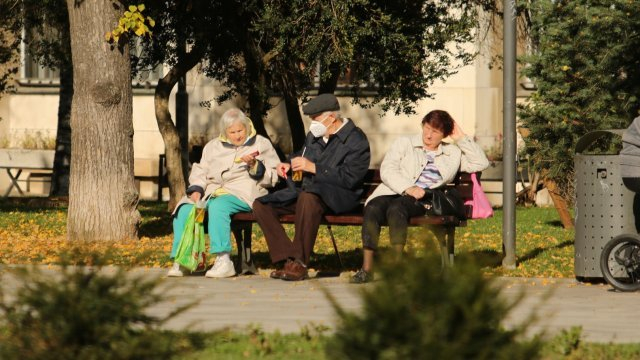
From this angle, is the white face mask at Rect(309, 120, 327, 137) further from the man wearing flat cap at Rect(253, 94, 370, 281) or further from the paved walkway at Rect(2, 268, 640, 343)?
the paved walkway at Rect(2, 268, 640, 343)

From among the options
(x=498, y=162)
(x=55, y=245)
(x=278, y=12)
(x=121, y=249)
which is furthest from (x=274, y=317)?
(x=498, y=162)

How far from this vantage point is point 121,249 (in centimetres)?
1335

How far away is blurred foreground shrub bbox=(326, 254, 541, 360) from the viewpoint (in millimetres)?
5023

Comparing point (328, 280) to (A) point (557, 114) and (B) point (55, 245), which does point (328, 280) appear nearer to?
(B) point (55, 245)

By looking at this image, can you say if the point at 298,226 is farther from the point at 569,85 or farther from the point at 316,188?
the point at 569,85

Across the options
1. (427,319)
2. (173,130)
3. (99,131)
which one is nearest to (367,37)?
(173,130)

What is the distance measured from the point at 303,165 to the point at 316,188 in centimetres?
20

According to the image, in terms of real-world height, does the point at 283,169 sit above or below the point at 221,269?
above

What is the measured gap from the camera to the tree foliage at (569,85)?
54.4 ft

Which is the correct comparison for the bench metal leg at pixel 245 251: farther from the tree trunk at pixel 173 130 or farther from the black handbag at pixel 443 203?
the tree trunk at pixel 173 130

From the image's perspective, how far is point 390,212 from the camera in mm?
10414

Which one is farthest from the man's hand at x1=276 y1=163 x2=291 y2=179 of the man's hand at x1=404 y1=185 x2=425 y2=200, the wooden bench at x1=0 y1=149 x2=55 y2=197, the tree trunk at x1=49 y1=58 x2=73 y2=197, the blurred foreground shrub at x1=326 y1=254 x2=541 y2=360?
the wooden bench at x1=0 y1=149 x2=55 y2=197

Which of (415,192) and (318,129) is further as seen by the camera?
(318,129)

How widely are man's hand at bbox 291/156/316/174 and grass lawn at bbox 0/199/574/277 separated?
40.9 inches
